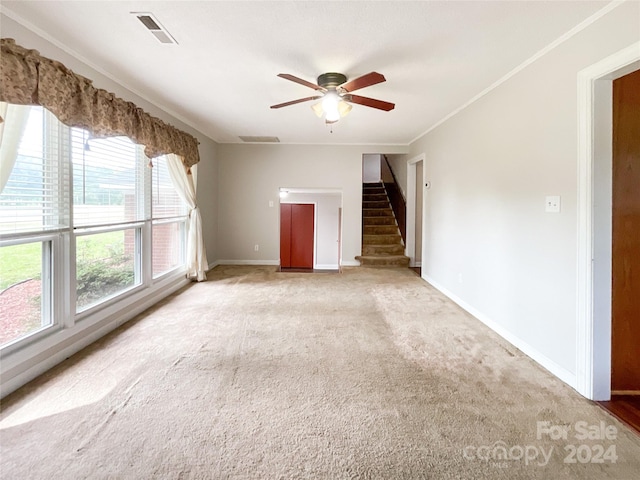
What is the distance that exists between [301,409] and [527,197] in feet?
7.94

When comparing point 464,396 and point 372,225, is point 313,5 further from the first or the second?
point 372,225

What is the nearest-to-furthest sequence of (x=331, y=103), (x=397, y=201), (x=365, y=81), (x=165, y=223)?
(x=365, y=81) < (x=331, y=103) < (x=165, y=223) < (x=397, y=201)

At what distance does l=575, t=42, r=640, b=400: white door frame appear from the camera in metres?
2.06

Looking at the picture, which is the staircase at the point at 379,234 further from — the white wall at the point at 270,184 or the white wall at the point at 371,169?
the white wall at the point at 371,169

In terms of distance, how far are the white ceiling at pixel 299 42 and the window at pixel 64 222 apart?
2.22ft

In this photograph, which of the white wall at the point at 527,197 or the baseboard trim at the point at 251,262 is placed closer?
the white wall at the point at 527,197

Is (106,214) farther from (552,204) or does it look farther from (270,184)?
(552,204)

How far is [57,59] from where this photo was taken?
2.51 meters

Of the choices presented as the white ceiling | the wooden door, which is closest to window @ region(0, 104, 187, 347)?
the white ceiling

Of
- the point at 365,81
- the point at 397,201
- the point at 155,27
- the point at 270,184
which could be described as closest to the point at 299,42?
the point at 365,81

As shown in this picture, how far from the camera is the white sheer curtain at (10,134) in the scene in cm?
201

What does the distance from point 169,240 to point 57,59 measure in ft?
8.60

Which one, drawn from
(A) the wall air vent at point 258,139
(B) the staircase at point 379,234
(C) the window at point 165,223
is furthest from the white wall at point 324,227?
(C) the window at point 165,223

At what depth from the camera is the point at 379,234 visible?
764 cm
